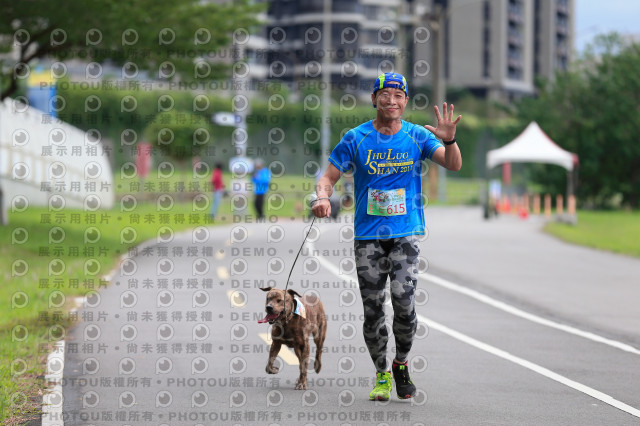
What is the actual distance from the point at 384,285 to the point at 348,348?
264 cm

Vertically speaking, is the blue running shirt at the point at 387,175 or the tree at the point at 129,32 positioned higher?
the tree at the point at 129,32

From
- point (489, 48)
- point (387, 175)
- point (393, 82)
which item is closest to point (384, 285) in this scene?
point (387, 175)

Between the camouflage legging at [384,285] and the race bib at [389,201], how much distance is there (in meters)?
0.19

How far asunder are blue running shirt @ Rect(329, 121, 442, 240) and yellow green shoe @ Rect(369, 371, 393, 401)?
94cm

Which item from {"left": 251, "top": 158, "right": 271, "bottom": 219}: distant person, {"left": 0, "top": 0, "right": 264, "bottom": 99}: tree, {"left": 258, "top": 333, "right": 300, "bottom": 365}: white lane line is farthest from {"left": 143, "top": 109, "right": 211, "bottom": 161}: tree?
{"left": 258, "top": 333, "right": 300, "bottom": 365}: white lane line

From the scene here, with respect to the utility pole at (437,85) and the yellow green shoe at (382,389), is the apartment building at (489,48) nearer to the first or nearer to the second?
the utility pole at (437,85)

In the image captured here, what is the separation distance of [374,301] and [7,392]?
2521mm

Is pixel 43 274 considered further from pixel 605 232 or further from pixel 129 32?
pixel 605 232

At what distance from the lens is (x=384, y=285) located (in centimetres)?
754

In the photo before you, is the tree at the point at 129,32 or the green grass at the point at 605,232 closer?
the tree at the point at 129,32

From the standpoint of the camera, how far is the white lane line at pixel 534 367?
759 centimetres

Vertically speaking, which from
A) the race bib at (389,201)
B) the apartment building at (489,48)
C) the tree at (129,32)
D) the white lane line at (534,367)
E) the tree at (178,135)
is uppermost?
the apartment building at (489,48)

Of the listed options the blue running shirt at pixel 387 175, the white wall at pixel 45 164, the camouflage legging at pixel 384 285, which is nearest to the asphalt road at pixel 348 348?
the camouflage legging at pixel 384 285

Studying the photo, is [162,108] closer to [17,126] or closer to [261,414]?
[17,126]
